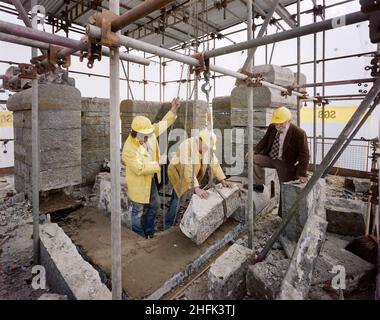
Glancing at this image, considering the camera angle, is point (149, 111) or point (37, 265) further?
point (149, 111)

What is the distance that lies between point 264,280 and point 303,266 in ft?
1.46

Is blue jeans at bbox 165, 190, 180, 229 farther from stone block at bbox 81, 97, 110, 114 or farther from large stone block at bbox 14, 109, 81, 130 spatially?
stone block at bbox 81, 97, 110, 114

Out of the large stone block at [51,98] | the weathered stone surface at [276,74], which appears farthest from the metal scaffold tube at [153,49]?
the large stone block at [51,98]

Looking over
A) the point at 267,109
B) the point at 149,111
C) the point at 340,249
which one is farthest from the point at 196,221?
the point at 149,111

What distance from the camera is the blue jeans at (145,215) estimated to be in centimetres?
446

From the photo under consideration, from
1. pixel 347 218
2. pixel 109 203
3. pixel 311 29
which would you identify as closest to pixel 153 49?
pixel 311 29

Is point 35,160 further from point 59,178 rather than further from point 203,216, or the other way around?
point 203,216

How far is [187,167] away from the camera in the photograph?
4438 mm

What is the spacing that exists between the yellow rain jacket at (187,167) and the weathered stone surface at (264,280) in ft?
5.77

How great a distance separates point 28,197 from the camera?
5.22 m

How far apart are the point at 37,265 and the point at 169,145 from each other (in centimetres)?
473

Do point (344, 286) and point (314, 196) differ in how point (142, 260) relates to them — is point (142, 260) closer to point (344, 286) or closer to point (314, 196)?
point (344, 286)

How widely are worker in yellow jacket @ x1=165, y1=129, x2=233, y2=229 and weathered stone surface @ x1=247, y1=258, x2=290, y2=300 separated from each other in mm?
1408
